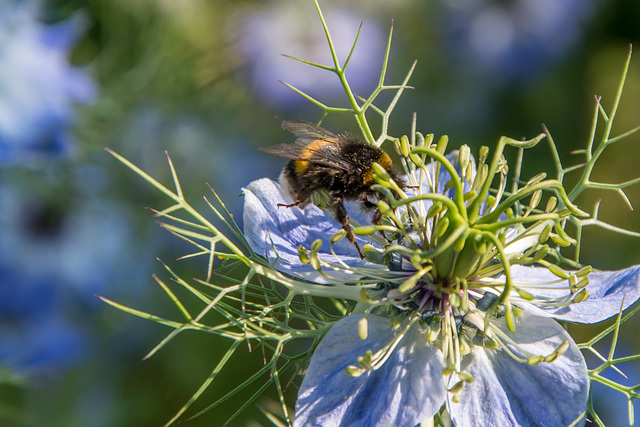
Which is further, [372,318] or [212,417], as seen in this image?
[212,417]

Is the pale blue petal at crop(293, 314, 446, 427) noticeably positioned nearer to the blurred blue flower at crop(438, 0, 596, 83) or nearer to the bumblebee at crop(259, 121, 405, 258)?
the bumblebee at crop(259, 121, 405, 258)

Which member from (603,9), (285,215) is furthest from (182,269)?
(603,9)

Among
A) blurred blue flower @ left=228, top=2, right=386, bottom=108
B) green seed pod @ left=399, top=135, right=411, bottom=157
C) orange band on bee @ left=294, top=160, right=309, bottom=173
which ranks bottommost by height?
blurred blue flower @ left=228, top=2, right=386, bottom=108

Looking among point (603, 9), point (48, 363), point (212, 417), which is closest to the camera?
point (48, 363)

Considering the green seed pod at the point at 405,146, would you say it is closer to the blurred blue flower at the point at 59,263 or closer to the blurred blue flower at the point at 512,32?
the blurred blue flower at the point at 59,263

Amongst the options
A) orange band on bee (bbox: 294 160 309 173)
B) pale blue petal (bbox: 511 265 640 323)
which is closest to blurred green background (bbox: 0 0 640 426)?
orange band on bee (bbox: 294 160 309 173)

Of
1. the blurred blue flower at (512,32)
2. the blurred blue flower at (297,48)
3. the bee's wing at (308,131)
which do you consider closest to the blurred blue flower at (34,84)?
the bee's wing at (308,131)

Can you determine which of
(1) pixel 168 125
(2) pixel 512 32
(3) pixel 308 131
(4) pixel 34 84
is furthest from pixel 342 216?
(2) pixel 512 32

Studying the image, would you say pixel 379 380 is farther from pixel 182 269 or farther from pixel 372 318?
pixel 182 269

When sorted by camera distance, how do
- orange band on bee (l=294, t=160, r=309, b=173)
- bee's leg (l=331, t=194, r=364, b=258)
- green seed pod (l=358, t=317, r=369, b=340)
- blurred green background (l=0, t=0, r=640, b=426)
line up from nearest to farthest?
green seed pod (l=358, t=317, r=369, b=340), bee's leg (l=331, t=194, r=364, b=258), orange band on bee (l=294, t=160, r=309, b=173), blurred green background (l=0, t=0, r=640, b=426)
